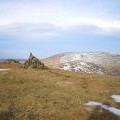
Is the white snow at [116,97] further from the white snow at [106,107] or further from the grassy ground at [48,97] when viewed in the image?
the white snow at [106,107]

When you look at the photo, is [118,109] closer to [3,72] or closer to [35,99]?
[35,99]

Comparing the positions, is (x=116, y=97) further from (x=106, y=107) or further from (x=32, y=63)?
(x=32, y=63)

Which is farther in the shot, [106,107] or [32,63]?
[32,63]

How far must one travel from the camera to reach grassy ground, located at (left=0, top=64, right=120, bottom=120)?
25.0 metres

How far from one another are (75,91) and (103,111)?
903cm

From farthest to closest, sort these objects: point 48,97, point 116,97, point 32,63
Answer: point 32,63, point 116,97, point 48,97

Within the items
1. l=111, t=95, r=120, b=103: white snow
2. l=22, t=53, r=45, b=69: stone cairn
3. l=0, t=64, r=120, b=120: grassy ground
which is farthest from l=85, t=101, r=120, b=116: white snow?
l=22, t=53, r=45, b=69: stone cairn

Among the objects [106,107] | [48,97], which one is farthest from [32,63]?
[106,107]

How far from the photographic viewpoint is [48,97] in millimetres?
30719

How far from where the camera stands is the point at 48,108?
87.5ft

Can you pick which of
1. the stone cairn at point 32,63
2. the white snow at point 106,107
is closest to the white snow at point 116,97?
the white snow at point 106,107

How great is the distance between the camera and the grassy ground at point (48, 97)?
2505cm

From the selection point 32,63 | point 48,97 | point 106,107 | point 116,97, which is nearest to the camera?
point 106,107

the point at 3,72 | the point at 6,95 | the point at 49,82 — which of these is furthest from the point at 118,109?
the point at 3,72
